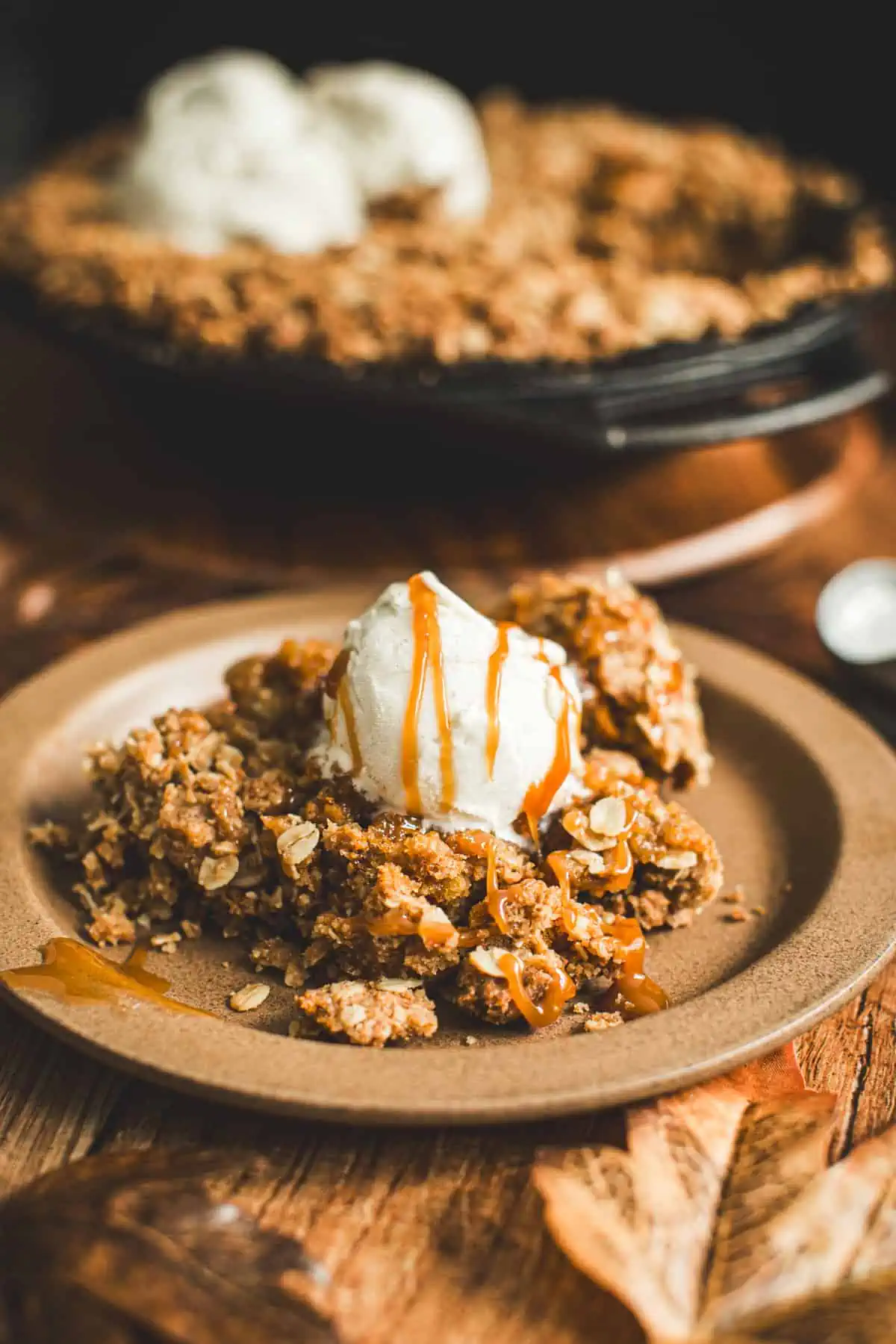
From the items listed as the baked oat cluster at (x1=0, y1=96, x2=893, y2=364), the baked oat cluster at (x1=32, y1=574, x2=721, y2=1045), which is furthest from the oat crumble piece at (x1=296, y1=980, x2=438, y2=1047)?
the baked oat cluster at (x1=0, y1=96, x2=893, y2=364)

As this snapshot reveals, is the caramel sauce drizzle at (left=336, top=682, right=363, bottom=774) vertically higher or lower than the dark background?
lower

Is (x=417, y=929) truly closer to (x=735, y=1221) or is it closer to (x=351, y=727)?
(x=351, y=727)

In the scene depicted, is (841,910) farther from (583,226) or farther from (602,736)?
(583,226)

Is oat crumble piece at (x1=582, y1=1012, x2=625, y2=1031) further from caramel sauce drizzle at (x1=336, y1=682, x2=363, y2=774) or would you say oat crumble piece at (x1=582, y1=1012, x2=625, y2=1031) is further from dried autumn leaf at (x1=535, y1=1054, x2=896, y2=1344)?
caramel sauce drizzle at (x1=336, y1=682, x2=363, y2=774)

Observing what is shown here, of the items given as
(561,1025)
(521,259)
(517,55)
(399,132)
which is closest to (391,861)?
(561,1025)

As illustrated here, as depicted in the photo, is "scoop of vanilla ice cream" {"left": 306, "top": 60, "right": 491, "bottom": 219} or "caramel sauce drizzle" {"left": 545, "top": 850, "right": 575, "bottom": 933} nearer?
"caramel sauce drizzle" {"left": 545, "top": 850, "right": 575, "bottom": 933}

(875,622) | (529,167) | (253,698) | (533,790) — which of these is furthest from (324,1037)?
(529,167)
